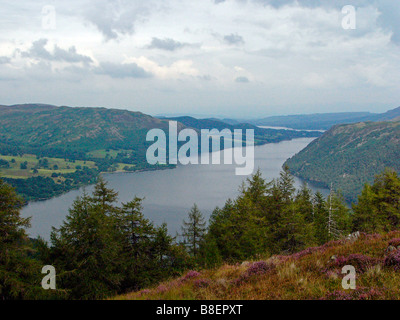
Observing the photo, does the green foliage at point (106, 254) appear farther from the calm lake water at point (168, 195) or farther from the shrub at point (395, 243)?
the calm lake water at point (168, 195)

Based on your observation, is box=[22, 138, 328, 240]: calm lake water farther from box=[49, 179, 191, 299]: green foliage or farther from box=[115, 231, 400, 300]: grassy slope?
box=[115, 231, 400, 300]: grassy slope

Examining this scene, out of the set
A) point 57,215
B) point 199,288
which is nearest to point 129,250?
point 199,288

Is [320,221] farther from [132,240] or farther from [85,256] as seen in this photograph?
[85,256]

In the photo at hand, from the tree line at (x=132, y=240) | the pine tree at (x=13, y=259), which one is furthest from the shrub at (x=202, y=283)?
the pine tree at (x=13, y=259)

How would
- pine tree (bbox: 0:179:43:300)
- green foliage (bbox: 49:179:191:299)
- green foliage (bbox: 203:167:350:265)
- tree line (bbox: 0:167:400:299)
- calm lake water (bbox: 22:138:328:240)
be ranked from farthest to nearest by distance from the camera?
calm lake water (bbox: 22:138:328:240) < green foliage (bbox: 203:167:350:265) < green foliage (bbox: 49:179:191:299) < tree line (bbox: 0:167:400:299) < pine tree (bbox: 0:179:43:300)

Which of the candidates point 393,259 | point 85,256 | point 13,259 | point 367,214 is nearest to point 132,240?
point 85,256

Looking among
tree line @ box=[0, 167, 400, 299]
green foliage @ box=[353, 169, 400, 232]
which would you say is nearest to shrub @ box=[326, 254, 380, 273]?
tree line @ box=[0, 167, 400, 299]
